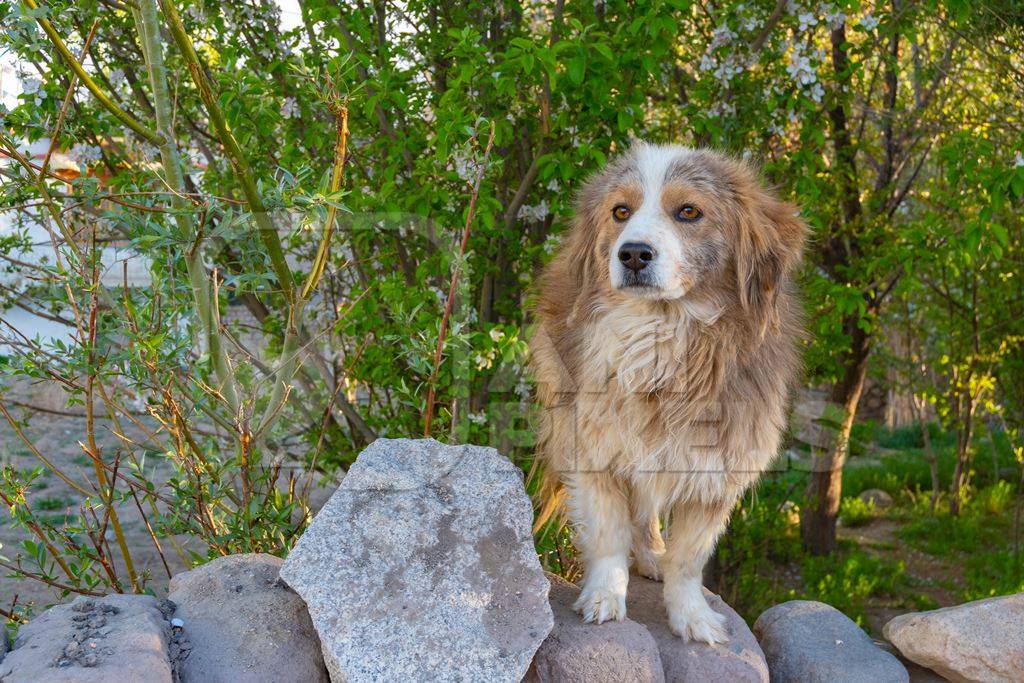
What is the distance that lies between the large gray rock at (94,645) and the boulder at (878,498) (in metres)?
7.16

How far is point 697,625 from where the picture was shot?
3.24m

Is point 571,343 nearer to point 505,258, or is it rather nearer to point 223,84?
point 505,258

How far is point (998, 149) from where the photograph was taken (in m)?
5.38

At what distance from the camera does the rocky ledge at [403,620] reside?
8.64 feet

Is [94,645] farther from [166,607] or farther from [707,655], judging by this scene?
[707,655]

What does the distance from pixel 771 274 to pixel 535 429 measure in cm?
107

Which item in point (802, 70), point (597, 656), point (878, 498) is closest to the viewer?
point (597, 656)

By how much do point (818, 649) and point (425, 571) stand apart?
5.07ft

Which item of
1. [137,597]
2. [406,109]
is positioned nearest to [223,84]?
[406,109]

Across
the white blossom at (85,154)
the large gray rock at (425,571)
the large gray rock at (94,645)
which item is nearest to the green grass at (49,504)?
the white blossom at (85,154)

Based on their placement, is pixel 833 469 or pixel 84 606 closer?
pixel 84 606

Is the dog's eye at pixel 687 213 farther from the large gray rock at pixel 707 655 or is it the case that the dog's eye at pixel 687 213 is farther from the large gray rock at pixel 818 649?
the large gray rock at pixel 818 649

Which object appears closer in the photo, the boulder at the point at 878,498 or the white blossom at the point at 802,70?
the white blossom at the point at 802,70

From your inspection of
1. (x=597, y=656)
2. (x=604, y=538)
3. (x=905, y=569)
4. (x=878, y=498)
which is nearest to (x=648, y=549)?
(x=604, y=538)
